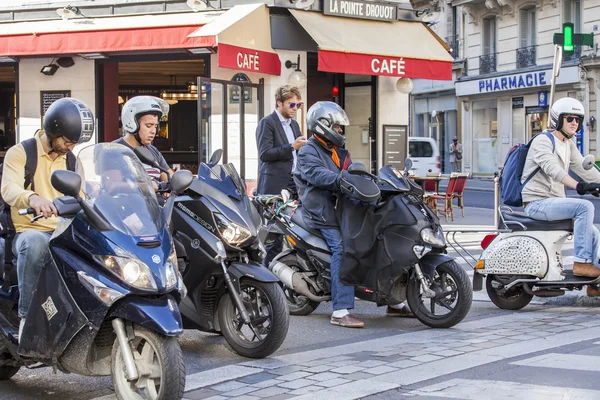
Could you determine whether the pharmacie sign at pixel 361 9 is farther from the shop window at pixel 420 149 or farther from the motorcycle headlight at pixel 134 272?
the shop window at pixel 420 149

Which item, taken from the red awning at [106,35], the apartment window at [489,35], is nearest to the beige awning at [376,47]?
the red awning at [106,35]

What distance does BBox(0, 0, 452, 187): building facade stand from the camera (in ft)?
47.3

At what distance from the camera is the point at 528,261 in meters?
8.10

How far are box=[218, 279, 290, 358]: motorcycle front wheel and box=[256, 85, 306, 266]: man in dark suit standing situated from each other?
2666 millimetres

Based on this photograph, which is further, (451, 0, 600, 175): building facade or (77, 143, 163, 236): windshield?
(451, 0, 600, 175): building facade

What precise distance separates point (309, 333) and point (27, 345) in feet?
9.18

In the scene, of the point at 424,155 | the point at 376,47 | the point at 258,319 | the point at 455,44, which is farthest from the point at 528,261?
the point at 455,44

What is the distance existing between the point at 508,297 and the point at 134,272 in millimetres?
4672

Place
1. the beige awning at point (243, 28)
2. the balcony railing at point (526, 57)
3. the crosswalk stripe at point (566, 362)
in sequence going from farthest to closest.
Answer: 1. the balcony railing at point (526, 57)
2. the beige awning at point (243, 28)
3. the crosswalk stripe at point (566, 362)

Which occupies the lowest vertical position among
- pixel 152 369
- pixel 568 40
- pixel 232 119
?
pixel 152 369

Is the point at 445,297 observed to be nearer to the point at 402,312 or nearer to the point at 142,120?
the point at 402,312

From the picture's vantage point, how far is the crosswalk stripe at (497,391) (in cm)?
506

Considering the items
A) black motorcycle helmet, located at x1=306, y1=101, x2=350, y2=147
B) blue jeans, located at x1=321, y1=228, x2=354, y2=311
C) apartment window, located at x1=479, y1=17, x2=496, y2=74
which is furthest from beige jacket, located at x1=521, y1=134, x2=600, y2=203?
apartment window, located at x1=479, y1=17, x2=496, y2=74

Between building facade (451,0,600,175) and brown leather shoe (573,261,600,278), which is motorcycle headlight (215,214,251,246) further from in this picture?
building facade (451,0,600,175)
